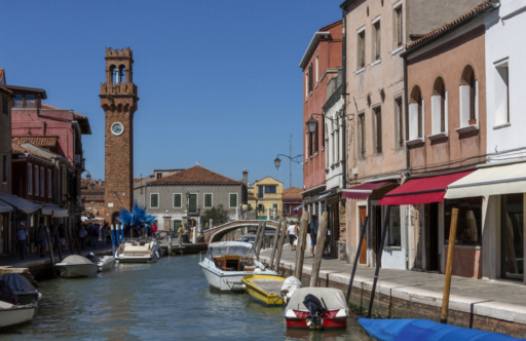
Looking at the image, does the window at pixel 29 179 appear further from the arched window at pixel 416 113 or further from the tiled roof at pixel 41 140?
the arched window at pixel 416 113

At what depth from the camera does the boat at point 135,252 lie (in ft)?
153

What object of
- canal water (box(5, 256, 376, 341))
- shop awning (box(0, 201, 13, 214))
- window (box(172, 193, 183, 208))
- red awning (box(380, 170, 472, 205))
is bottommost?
canal water (box(5, 256, 376, 341))

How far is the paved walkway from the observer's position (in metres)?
12.6

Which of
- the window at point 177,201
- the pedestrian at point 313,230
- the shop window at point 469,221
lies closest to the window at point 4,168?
the pedestrian at point 313,230

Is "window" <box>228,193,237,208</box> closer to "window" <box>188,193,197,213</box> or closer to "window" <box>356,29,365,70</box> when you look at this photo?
"window" <box>188,193,197,213</box>

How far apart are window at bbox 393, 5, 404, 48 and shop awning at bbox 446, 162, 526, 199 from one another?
6.08 meters

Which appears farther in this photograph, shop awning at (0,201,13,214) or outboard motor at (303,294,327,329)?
shop awning at (0,201,13,214)

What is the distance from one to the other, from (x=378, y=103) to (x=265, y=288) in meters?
6.02

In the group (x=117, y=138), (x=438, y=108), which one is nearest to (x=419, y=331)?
(x=438, y=108)

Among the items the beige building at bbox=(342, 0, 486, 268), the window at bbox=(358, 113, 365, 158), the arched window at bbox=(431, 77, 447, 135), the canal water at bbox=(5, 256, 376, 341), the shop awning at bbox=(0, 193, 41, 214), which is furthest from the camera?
the shop awning at bbox=(0, 193, 41, 214)

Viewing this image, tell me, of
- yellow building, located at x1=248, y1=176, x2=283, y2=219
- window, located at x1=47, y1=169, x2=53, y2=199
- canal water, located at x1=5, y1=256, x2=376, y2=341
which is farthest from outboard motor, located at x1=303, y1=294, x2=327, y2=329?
yellow building, located at x1=248, y1=176, x2=283, y2=219

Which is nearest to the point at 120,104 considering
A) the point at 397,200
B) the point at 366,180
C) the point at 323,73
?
the point at 323,73

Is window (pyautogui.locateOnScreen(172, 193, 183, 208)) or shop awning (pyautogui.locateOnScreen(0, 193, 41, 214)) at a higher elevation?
window (pyautogui.locateOnScreen(172, 193, 183, 208))

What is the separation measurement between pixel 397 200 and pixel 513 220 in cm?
296
